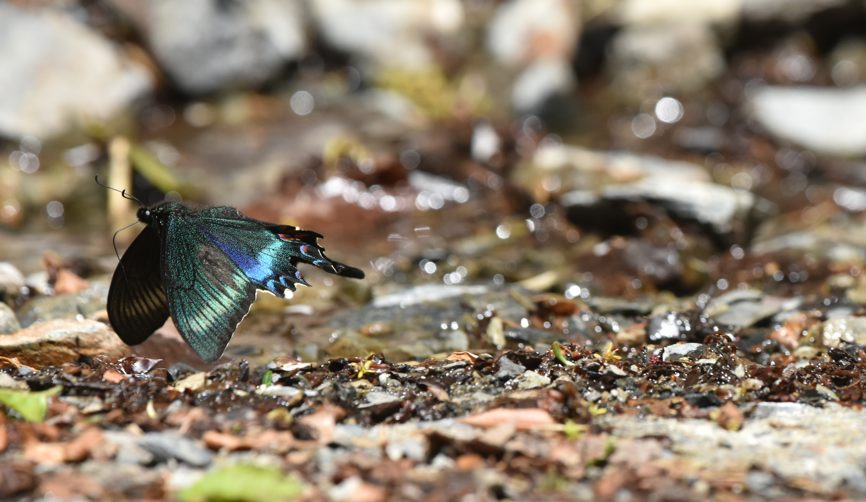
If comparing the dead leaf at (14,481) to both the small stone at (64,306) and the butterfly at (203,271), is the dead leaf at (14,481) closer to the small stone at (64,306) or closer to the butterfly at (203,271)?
the butterfly at (203,271)

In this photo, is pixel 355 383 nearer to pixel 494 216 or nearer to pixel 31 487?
pixel 31 487

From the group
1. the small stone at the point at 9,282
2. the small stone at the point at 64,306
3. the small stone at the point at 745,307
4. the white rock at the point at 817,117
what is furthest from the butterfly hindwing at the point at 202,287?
the white rock at the point at 817,117

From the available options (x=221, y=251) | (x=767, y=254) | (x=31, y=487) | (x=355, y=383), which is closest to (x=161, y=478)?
(x=31, y=487)

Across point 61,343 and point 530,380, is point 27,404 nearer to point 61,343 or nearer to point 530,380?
point 61,343

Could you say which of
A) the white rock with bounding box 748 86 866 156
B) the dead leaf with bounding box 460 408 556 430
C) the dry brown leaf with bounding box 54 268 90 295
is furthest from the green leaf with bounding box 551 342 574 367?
the white rock with bounding box 748 86 866 156

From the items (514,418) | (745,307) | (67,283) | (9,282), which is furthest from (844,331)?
(9,282)
